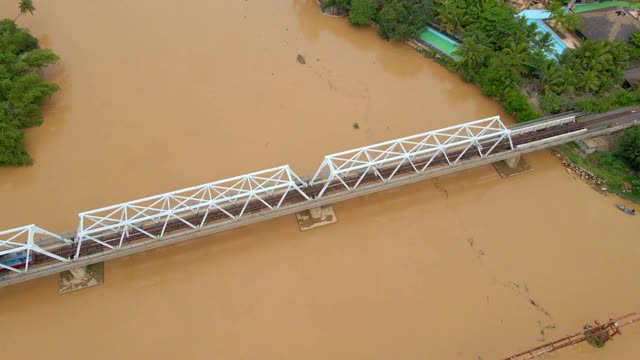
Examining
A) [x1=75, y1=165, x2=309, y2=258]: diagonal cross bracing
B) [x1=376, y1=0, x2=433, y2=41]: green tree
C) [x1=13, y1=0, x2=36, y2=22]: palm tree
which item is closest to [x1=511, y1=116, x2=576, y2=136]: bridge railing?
[x1=376, y1=0, x2=433, y2=41]: green tree

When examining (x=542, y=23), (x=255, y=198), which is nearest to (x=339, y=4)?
(x=542, y=23)

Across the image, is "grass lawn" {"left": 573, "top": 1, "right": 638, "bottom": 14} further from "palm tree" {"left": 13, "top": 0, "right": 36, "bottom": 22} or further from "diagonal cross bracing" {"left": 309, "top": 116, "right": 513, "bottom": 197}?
"palm tree" {"left": 13, "top": 0, "right": 36, "bottom": 22}

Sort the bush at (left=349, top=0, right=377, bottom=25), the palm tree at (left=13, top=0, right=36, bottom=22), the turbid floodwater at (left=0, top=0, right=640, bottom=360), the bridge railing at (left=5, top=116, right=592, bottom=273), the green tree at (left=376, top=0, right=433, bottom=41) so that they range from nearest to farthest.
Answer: the bridge railing at (left=5, top=116, right=592, bottom=273) < the turbid floodwater at (left=0, top=0, right=640, bottom=360) < the palm tree at (left=13, top=0, right=36, bottom=22) < the green tree at (left=376, top=0, right=433, bottom=41) < the bush at (left=349, top=0, right=377, bottom=25)

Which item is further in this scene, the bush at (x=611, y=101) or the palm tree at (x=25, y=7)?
the palm tree at (x=25, y=7)

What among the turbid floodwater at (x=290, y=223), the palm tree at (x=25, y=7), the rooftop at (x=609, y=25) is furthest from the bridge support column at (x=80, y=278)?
the rooftop at (x=609, y=25)

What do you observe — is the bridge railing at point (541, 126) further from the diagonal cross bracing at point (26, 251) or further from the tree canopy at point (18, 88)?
the tree canopy at point (18, 88)

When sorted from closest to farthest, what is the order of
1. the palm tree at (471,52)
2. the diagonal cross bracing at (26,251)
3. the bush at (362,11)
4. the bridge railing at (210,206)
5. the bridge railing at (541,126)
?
the diagonal cross bracing at (26,251), the bridge railing at (210,206), the bridge railing at (541,126), the palm tree at (471,52), the bush at (362,11)
